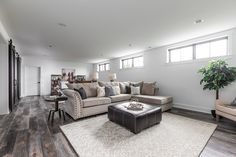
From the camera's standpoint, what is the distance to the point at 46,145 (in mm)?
1964

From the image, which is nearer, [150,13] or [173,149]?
[173,149]

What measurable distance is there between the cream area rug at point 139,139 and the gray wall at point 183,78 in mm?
1281

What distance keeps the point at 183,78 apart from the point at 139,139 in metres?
3.24

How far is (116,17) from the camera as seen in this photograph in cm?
263

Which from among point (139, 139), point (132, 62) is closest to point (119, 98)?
point (139, 139)

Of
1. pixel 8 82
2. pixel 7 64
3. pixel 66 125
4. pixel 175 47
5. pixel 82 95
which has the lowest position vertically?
pixel 66 125

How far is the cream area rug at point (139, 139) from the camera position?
1.77m

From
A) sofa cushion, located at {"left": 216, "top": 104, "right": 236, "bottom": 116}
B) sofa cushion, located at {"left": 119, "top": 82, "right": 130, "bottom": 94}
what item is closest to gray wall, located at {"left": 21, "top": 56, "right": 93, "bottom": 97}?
sofa cushion, located at {"left": 119, "top": 82, "right": 130, "bottom": 94}

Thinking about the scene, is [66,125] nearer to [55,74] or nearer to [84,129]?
[84,129]

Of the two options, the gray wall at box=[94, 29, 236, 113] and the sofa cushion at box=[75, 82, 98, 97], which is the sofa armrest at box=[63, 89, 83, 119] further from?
the gray wall at box=[94, 29, 236, 113]

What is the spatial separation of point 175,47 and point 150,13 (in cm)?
274

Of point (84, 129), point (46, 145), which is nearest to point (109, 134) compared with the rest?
point (84, 129)

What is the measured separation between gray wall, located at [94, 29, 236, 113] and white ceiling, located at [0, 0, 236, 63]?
3.14 feet

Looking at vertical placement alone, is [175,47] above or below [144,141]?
above
